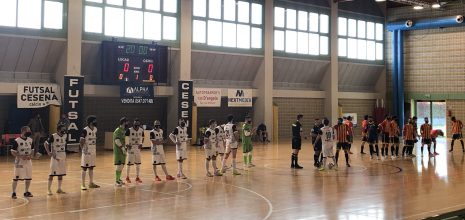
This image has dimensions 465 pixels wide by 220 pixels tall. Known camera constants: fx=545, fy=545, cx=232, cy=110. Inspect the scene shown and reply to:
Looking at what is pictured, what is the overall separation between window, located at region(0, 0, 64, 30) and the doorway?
98.9ft

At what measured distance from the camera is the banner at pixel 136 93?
3009 cm

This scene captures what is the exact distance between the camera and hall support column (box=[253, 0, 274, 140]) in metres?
37.8

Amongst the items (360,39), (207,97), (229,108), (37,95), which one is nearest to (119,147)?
(37,95)

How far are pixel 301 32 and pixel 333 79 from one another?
193 inches

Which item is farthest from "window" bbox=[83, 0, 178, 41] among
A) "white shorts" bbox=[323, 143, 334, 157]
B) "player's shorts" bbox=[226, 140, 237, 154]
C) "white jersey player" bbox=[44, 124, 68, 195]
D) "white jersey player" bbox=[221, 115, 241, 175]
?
"white jersey player" bbox=[44, 124, 68, 195]

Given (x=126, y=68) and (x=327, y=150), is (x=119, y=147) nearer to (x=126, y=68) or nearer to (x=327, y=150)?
(x=327, y=150)

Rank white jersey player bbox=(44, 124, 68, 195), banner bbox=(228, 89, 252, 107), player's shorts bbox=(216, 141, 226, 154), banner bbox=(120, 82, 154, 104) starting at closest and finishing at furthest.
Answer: white jersey player bbox=(44, 124, 68, 195)
player's shorts bbox=(216, 141, 226, 154)
banner bbox=(120, 82, 154, 104)
banner bbox=(228, 89, 252, 107)

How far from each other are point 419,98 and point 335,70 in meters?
7.91

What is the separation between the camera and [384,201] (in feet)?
45.2

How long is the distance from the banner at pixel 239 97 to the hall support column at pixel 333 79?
815cm

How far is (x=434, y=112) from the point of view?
4459 cm

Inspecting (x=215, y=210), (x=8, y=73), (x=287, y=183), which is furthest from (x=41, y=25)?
(x=215, y=210)

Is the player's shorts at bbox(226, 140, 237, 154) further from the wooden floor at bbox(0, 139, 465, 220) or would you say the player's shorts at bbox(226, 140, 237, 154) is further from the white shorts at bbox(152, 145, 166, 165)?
the white shorts at bbox(152, 145, 166, 165)

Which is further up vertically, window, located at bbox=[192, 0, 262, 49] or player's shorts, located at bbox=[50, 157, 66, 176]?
window, located at bbox=[192, 0, 262, 49]
